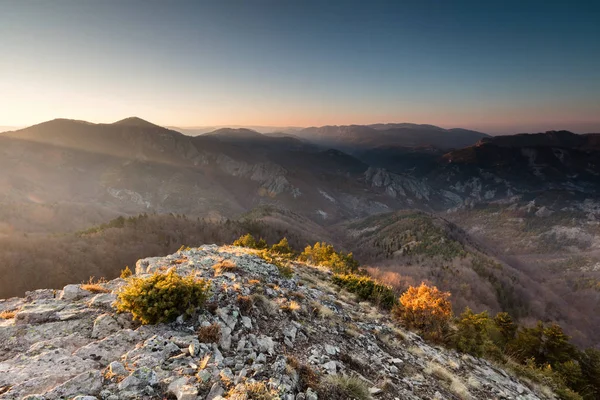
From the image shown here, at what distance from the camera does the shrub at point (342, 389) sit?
8.70m

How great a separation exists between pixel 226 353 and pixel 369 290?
1617 centimetres

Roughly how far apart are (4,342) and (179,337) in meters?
5.55

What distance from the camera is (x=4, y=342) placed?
9523mm

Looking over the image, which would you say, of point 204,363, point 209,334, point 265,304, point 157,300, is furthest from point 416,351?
point 157,300

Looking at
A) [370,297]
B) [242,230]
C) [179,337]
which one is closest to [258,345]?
[179,337]

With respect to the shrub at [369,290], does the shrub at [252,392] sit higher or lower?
higher

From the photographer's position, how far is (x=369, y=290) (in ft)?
77.7

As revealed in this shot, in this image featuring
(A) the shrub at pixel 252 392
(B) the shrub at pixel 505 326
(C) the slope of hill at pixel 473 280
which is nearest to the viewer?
(A) the shrub at pixel 252 392

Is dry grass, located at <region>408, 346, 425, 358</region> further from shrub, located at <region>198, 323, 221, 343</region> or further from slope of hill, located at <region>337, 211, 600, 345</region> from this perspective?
slope of hill, located at <region>337, 211, 600, 345</region>

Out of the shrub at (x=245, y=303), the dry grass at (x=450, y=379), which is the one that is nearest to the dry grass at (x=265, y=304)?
the shrub at (x=245, y=303)

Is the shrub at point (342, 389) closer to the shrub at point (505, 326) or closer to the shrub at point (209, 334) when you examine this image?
the shrub at point (209, 334)

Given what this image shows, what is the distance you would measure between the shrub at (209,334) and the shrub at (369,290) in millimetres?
15149

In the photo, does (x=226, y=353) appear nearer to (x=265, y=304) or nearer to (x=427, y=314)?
(x=265, y=304)

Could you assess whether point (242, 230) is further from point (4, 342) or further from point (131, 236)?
point (4, 342)
